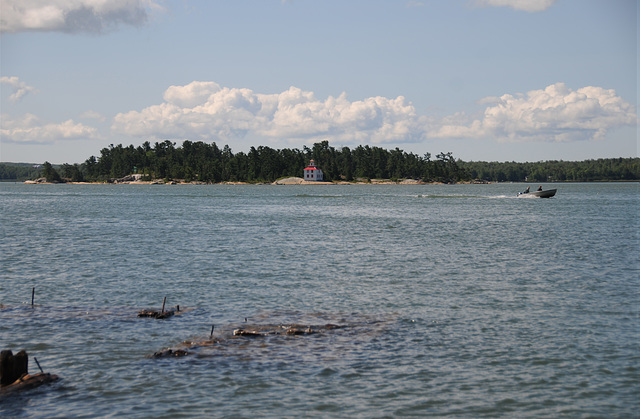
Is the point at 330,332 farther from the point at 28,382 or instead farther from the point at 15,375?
the point at 15,375

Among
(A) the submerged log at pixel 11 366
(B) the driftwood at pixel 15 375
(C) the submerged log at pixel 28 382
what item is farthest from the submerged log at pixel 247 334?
(A) the submerged log at pixel 11 366

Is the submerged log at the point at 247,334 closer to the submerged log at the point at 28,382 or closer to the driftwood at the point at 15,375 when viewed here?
the submerged log at the point at 28,382

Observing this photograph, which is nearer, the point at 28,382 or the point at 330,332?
the point at 28,382

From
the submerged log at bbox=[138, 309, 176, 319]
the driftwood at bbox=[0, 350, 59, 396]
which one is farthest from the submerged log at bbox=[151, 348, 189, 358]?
the submerged log at bbox=[138, 309, 176, 319]

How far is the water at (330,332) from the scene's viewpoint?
16703 mm

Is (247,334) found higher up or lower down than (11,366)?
lower down

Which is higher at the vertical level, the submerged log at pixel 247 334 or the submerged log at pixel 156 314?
the submerged log at pixel 156 314

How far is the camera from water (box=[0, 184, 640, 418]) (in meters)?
16.7

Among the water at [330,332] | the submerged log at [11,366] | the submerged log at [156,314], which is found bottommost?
the water at [330,332]

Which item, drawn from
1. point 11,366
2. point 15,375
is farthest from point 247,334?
point 11,366

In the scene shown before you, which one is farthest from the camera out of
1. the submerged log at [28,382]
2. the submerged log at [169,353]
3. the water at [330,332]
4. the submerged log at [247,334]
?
the submerged log at [247,334]

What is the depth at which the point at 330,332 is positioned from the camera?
76.6 feet

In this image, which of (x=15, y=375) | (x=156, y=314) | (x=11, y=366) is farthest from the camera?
(x=156, y=314)

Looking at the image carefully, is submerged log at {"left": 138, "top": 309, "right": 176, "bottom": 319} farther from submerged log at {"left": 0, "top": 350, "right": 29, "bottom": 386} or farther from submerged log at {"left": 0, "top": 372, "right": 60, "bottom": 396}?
submerged log at {"left": 0, "top": 350, "right": 29, "bottom": 386}
